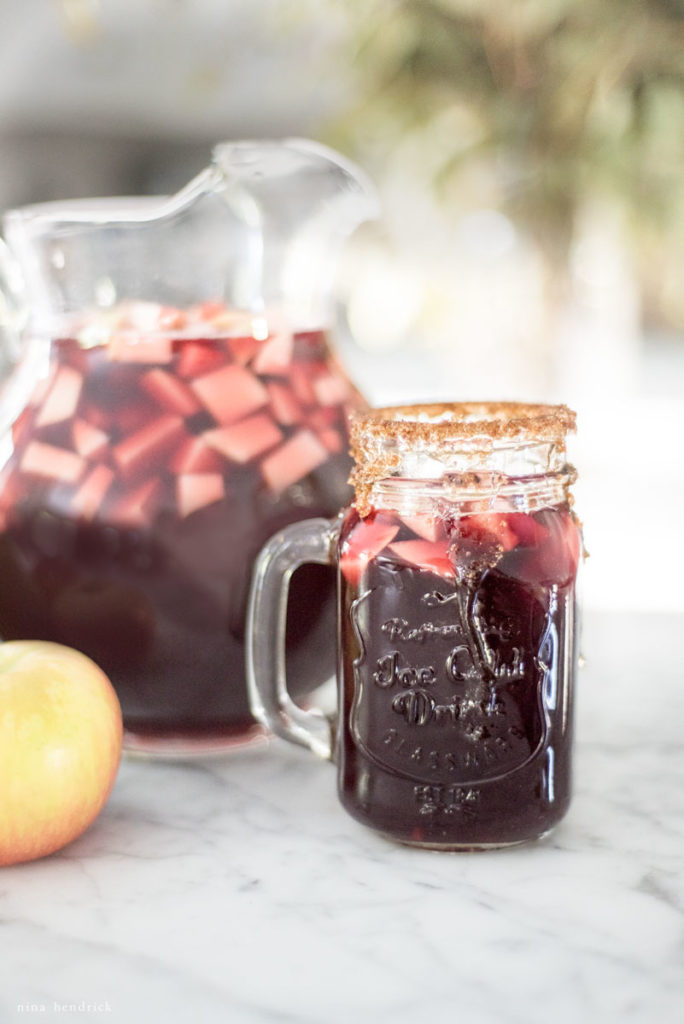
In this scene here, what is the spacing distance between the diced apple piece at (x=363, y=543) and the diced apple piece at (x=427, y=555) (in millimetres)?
10

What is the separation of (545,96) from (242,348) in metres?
0.79

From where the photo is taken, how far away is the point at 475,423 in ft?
1.97

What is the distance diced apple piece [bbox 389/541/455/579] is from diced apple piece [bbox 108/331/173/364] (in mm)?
229

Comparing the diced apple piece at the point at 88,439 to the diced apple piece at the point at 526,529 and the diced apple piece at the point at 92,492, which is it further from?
the diced apple piece at the point at 526,529

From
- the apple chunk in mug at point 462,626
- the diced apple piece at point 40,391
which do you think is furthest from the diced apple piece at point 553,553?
the diced apple piece at point 40,391

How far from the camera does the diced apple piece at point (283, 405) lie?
763 mm

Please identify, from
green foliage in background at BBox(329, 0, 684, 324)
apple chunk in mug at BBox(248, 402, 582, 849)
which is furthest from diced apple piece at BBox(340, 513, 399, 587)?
green foliage in background at BBox(329, 0, 684, 324)

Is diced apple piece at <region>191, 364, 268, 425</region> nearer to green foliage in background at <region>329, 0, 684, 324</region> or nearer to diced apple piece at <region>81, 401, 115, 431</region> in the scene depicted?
diced apple piece at <region>81, 401, 115, 431</region>

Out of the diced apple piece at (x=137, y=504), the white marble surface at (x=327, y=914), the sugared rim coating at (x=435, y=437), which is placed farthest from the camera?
the diced apple piece at (x=137, y=504)

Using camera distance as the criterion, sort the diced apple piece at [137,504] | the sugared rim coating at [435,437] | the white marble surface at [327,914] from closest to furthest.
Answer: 1. the white marble surface at [327,914]
2. the sugared rim coating at [435,437]
3. the diced apple piece at [137,504]

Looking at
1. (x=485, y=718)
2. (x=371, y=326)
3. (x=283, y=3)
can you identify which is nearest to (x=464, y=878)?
(x=485, y=718)

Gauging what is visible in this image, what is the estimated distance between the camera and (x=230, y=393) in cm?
75

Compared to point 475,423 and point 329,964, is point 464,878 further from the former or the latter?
point 475,423

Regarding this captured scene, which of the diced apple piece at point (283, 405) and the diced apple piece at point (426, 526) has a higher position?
the diced apple piece at point (283, 405)
